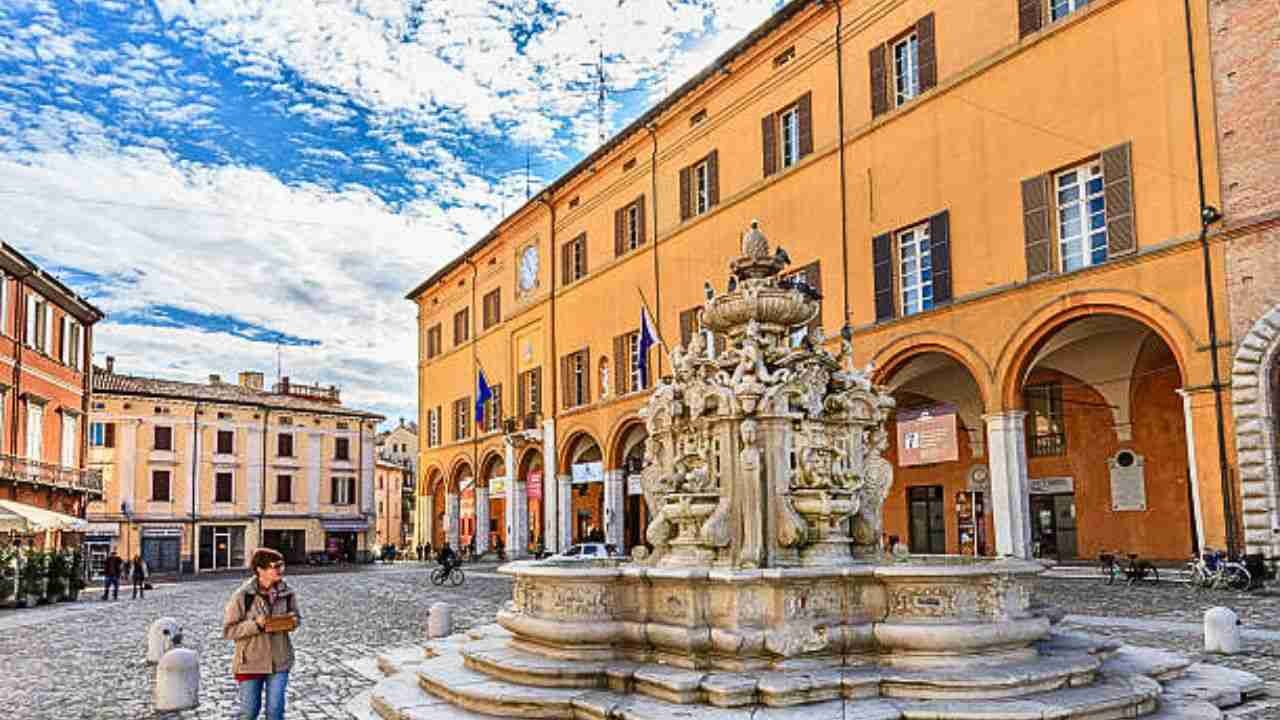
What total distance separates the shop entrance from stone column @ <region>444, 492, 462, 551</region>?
97.2ft

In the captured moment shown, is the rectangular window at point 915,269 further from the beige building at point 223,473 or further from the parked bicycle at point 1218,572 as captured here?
the beige building at point 223,473

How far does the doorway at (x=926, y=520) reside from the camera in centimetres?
2834

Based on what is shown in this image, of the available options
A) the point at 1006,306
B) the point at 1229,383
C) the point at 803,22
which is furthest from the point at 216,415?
the point at 1229,383

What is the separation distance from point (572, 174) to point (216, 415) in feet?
81.7

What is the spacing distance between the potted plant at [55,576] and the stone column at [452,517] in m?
22.9

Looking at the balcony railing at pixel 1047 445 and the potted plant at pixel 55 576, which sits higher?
the balcony railing at pixel 1047 445

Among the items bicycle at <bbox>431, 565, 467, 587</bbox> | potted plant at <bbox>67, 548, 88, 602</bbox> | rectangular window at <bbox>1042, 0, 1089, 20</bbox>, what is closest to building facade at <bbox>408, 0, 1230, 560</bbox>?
rectangular window at <bbox>1042, 0, 1089, 20</bbox>

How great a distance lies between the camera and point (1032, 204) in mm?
20438

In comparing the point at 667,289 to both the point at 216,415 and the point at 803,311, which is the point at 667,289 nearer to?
the point at 803,311

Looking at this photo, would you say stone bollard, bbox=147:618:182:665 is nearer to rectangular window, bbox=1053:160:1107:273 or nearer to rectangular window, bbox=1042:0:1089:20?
rectangular window, bbox=1053:160:1107:273

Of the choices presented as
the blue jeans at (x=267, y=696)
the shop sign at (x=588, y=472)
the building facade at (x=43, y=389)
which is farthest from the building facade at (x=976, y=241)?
the building facade at (x=43, y=389)

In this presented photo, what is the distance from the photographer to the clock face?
41906mm

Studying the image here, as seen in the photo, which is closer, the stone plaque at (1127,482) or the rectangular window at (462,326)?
the stone plaque at (1127,482)

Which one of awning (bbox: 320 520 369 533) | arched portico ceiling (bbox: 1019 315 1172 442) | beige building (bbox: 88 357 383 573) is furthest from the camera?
awning (bbox: 320 520 369 533)
